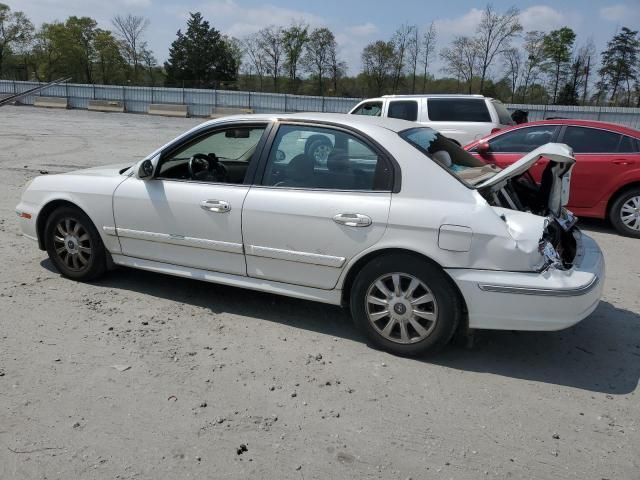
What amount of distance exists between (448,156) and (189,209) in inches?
80.1

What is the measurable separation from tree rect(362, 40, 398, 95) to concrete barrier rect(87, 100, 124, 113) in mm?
24013

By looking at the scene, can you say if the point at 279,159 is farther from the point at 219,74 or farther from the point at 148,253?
the point at 219,74

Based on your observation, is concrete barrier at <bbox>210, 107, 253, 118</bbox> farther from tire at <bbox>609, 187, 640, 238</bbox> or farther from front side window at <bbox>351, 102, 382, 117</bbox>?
tire at <bbox>609, 187, 640, 238</bbox>

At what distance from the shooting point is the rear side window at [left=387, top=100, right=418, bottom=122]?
35.3 feet

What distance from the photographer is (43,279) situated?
195 inches

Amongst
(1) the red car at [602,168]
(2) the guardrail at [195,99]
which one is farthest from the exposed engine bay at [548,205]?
(2) the guardrail at [195,99]

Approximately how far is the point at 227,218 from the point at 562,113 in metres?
27.1

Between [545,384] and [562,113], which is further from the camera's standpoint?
[562,113]

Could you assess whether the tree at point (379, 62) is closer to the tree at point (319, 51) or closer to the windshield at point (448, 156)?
the tree at point (319, 51)

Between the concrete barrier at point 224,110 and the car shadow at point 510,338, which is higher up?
the concrete barrier at point 224,110

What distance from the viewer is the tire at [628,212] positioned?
731 centimetres

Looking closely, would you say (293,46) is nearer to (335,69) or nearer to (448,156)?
(335,69)

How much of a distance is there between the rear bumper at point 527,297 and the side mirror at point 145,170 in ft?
8.31

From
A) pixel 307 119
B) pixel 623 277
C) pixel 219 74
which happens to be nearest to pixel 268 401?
pixel 307 119
